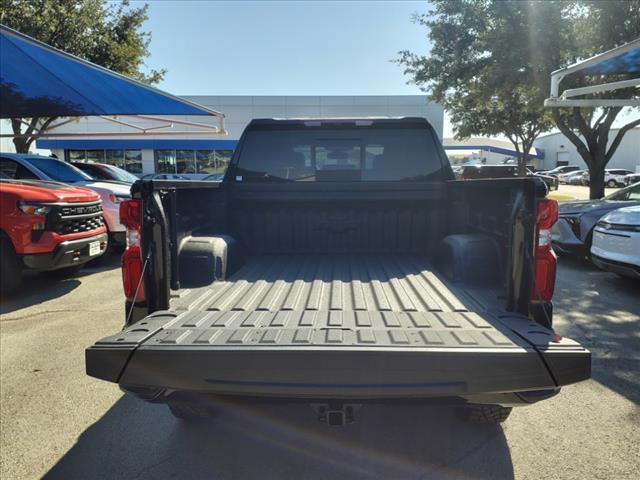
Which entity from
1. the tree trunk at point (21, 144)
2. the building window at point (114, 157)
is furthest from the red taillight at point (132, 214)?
the building window at point (114, 157)

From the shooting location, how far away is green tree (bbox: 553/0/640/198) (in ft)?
36.1

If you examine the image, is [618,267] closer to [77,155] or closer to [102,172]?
[102,172]

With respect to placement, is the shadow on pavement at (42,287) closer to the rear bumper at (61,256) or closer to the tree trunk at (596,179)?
the rear bumper at (61,256)

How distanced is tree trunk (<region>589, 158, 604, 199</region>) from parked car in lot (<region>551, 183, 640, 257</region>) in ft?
22.8

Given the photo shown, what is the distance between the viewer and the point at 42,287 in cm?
688

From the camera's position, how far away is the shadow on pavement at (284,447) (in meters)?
2.54

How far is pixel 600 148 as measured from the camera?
1477 centimetres

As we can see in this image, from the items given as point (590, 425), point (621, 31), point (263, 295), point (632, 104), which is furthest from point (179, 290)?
point (621, 31)

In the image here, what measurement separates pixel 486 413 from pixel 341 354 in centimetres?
141

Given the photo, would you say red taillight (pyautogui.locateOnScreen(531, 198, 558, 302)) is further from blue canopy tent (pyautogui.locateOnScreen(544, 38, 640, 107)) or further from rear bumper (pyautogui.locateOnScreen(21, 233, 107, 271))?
blue canopy tent (pyautogui.locateOnScreen(544, 38, 640, 107))

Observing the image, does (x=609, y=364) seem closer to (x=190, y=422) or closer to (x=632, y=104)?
(x=190, y=422)

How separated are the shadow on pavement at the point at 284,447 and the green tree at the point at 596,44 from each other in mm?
12281

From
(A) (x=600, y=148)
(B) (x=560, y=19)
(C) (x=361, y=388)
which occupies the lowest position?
(C) (x=361, y=388)

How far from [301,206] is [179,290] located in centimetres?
148
